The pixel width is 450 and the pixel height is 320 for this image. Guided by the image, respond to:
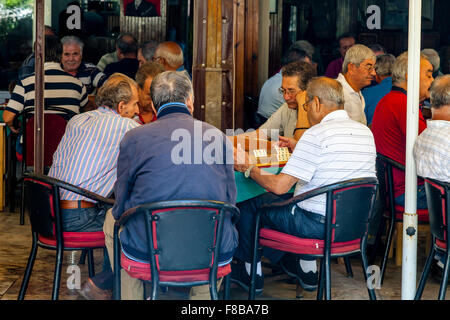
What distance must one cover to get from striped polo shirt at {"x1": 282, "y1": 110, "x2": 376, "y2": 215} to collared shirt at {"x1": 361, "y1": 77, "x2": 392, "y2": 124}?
2212mm

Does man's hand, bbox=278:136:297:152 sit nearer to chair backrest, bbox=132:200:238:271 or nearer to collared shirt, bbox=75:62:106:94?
chair backrest, bbox=132:200:238:271

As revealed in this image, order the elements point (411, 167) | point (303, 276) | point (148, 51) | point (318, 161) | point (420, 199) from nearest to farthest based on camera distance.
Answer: point (318, 161) < point (411, 167) < point (303, 276) < point (420, 199) < point (148, 51)

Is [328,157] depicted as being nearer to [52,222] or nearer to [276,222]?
[276,222]

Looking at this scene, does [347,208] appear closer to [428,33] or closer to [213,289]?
[213,289]

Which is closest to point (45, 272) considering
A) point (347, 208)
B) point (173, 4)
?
point (347, 208)

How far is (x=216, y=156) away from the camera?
10.2ft

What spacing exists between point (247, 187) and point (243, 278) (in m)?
0.69

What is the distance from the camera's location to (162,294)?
407 centimetres

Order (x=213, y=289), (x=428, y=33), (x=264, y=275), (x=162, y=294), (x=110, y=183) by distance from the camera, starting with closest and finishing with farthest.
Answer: (x=213, y=289) → (x=110, y=183) → (x=162, y=294) → (x=264, y=275) → (x=428, y=33)

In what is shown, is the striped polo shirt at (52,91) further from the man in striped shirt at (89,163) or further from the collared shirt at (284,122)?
the man in striped shirt at (89,163)

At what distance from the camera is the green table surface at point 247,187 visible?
12.3 ft

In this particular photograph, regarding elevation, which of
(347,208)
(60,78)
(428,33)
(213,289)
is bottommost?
(213,289)

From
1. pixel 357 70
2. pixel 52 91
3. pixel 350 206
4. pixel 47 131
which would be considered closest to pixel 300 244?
pixel 350 206

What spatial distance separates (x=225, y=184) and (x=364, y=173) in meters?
0.85
